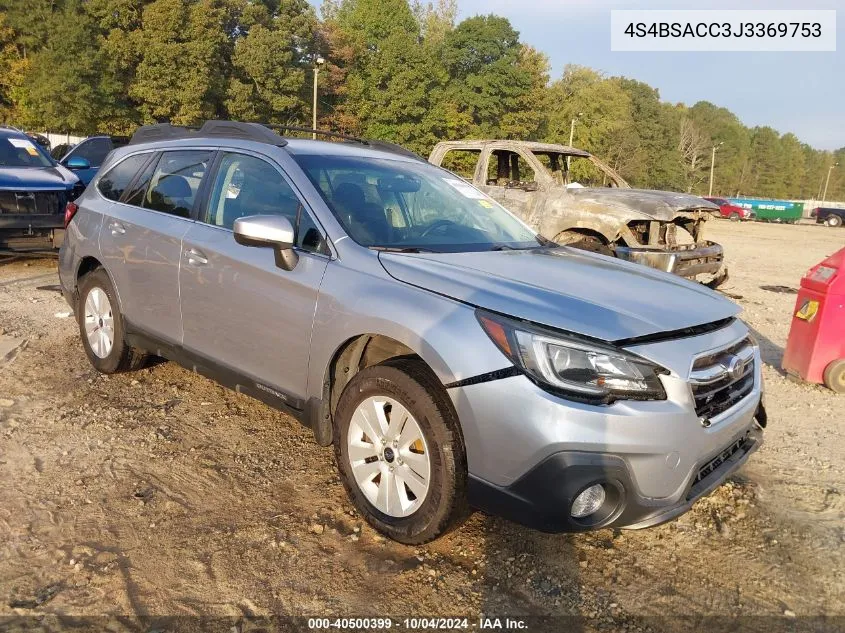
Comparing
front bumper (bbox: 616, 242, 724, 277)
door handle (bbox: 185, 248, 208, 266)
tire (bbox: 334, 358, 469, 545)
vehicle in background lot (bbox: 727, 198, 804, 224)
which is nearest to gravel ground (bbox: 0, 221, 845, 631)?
tire (bbox: 334, 358, 469, 545)

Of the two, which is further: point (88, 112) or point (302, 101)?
point (302, 101)

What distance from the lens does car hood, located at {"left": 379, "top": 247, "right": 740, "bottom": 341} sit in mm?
2547

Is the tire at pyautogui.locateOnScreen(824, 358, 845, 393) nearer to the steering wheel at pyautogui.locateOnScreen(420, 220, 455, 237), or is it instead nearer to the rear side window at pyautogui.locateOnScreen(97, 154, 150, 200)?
the steering wheel at pyautogui.locateOnScreen(420, 220, 455, 237)

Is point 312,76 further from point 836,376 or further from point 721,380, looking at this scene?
point 721,380

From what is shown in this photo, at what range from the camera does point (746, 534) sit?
3.18m

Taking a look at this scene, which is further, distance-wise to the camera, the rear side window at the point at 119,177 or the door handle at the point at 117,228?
the rear side window at the point at 119,177

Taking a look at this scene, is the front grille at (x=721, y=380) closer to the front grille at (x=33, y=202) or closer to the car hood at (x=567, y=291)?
the car hood at (x=567, y=291)

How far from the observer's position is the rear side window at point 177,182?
13.2 ft

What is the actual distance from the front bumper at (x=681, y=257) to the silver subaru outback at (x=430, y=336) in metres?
3.38

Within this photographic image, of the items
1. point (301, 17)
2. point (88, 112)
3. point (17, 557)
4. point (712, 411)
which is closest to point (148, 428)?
point (17, 557)

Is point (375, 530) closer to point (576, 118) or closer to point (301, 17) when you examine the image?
point (301, 17)

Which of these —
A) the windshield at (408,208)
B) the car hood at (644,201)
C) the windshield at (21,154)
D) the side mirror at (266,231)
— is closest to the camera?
the side mirror at (266,231)

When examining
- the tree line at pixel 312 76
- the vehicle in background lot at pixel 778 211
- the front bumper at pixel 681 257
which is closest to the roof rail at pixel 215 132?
the front bumper at pixel 681 257

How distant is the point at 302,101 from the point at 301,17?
281 inches
